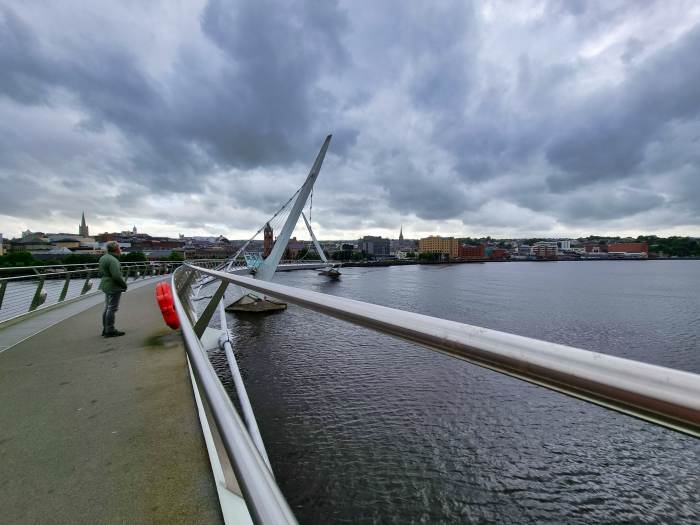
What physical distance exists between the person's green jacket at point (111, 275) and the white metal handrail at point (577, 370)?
5.66 metres

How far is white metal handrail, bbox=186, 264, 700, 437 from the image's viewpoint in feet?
1.22

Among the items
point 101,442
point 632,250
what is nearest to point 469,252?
point 632,250

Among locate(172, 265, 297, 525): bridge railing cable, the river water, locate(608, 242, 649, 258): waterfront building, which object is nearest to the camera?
locate(172, 265, 297, 525): bridge railing cable

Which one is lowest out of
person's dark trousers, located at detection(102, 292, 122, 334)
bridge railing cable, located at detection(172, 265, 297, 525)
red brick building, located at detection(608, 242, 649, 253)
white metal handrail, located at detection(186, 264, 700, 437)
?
person's dark trousers, located at detection(102, 292, 122, 334)

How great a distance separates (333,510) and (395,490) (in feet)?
3.41

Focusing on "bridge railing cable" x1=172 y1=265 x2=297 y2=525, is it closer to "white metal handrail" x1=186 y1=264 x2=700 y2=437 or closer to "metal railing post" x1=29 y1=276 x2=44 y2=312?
"white metal handrail" x1=186 y1=264 x2=700 y2=437

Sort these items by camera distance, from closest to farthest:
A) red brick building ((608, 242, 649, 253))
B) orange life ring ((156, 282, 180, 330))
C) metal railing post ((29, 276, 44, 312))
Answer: orange life ring ((156, 282, 180, 330))
metal railing post ((29, 276, 44, 312))
red brick building ((608, 242, 649, 253))

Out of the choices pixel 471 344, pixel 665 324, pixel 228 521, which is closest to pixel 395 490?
pixel 228 521

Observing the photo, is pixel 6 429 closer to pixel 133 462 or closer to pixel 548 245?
pixel 133 462

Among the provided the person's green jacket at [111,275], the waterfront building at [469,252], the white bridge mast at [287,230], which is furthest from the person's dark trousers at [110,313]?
the waterfront building at [469,252]

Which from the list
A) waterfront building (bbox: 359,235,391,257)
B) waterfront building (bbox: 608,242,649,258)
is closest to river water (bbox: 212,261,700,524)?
waterfront building (bbox: 359,235,391,257)

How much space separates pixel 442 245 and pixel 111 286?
475 feet

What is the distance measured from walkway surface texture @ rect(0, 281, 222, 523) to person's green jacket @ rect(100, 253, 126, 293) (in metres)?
1.47

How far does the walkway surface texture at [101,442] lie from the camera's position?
1.66 meters
